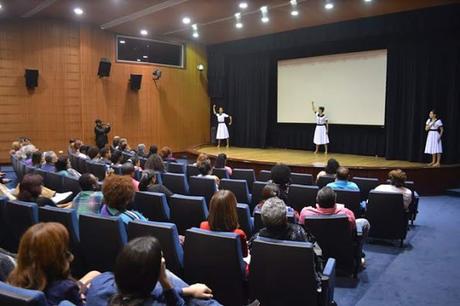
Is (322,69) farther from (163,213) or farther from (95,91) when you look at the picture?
(163,213)

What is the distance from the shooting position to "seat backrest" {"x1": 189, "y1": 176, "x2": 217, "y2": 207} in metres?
5.05

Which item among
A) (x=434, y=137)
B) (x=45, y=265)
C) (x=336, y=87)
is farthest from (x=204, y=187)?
(x=336, y=87)

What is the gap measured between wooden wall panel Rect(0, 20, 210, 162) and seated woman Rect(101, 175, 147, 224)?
9.36 m

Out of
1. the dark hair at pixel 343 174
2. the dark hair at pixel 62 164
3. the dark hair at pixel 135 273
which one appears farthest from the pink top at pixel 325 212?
the dark hair at pixel 62 164

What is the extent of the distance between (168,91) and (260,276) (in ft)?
38.0

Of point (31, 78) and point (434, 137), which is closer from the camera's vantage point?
point (434, 137)

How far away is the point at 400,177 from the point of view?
16.0 ft

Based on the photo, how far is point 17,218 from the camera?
3297 millimetres

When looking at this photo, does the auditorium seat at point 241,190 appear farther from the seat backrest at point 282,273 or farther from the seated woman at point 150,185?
the seat backrest at point 282,273

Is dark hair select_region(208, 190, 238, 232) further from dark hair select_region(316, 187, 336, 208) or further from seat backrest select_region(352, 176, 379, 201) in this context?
seat backrest select_region(352, 176, 379, 201)

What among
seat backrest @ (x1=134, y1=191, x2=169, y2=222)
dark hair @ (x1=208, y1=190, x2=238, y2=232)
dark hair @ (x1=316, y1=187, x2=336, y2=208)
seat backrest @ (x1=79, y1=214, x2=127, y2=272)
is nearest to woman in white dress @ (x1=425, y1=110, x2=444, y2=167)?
dark hair @ (x1=316, y1=187, x2=336, y2=208)

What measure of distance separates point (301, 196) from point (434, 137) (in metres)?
5.83

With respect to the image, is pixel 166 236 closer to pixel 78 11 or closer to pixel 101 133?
pixel 78 11

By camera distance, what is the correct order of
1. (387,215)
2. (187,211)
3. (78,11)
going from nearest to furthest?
1. (187,211)
2. (387,215)
3. (78,11)
